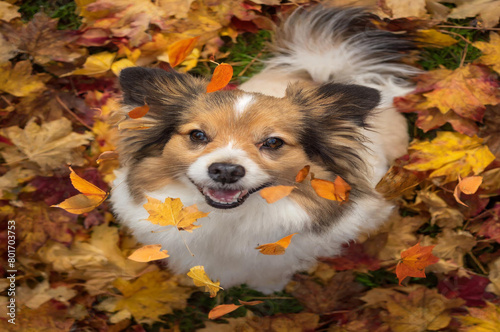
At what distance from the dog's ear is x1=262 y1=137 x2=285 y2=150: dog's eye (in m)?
0.22

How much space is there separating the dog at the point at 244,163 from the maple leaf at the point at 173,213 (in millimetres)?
50

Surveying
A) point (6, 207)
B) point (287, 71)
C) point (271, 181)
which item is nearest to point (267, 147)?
point (271, 181)

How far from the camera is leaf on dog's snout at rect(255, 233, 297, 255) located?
225cm

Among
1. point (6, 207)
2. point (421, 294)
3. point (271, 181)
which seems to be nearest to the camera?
point (271, 181)

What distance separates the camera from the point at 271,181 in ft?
6.91

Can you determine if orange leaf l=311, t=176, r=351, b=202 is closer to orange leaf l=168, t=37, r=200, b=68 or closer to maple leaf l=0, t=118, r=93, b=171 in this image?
orange leaf l=168, t=37, r=200, b=68

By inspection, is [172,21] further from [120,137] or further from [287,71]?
[120,137]

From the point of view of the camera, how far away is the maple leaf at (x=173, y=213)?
7.19ft

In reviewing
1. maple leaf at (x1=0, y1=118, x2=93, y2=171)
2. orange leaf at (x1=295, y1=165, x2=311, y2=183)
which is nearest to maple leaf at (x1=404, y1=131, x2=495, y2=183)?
orange leaf at (x1=295, y1=165, x2=311, y2=183)

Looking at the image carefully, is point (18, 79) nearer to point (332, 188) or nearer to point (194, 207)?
point (194, 207)

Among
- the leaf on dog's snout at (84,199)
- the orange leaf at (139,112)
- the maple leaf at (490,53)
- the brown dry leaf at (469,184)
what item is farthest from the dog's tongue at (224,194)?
the maple leaf at (490,53)

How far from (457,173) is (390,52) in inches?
38.4

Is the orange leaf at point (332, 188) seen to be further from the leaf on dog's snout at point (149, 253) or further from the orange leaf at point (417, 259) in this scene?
the leaf on dog's snout at point (149, 253)

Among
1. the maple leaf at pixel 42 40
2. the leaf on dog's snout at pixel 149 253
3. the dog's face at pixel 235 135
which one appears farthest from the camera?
the maple leaf at pixel 42 40
